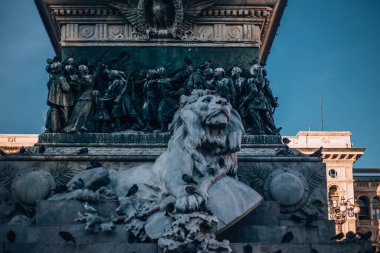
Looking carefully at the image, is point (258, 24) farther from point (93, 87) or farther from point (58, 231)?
point (58, 231)

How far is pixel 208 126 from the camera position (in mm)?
17625

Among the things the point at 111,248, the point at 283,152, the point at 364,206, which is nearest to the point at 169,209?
the point at 111,248

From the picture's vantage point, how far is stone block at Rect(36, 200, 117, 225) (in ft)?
58.0

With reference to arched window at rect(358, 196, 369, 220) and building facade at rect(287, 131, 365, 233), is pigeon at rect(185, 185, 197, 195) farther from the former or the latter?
arched window at rect(358, 196, 369, 220)

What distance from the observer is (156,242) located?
1582 cm

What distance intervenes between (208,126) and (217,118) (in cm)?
29

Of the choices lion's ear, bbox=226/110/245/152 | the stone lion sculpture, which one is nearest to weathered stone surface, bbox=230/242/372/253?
the stone lion sculpture

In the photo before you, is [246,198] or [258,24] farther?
[258,24]

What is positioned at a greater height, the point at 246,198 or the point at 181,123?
the point at 181,123

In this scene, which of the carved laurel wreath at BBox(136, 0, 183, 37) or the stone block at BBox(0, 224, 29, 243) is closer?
the stone block at BBox(0, 224, 29, 243)

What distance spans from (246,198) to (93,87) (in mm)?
6484

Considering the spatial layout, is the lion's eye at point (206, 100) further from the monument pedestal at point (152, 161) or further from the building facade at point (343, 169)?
the building facade at point (343, 169)

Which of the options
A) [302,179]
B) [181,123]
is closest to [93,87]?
[181,123]

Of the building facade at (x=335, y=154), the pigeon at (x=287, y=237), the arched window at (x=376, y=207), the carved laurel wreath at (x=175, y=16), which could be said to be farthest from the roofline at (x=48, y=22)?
the arched window at (x=376, y=207)
